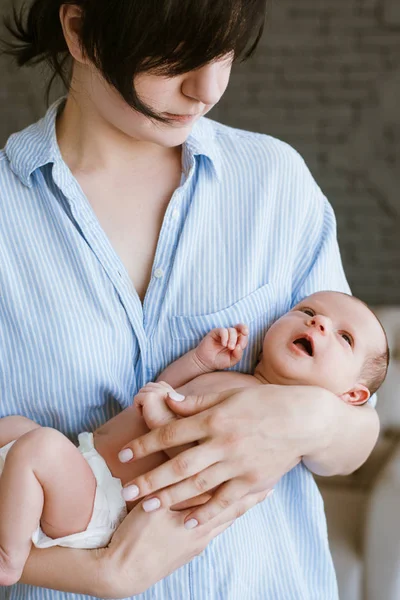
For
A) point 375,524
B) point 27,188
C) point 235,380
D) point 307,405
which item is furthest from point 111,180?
point 375,524

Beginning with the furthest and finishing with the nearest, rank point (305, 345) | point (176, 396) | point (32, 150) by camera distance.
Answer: point (305, 345), point (32, 150), point (176, 396)

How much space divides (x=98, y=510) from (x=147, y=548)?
88 millimetres

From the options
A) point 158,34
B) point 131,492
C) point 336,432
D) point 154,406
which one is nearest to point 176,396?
point 154,406

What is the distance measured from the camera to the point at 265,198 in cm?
126

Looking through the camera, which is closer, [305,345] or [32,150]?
[32,150]

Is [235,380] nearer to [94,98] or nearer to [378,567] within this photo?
[94,98]

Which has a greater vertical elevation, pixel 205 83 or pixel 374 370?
pixel 205 83

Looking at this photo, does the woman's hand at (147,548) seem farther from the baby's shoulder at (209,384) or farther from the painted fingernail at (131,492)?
the baby's shoulder at (209,384)

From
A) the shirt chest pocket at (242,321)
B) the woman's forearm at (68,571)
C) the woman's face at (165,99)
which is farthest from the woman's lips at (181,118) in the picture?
the woman's forearm at (68,571)

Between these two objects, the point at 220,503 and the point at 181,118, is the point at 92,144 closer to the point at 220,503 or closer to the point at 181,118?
the point at 181,118

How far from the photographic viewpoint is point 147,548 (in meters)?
1.05

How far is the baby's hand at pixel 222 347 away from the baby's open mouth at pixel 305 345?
0.13m

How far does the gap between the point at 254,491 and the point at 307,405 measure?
0.49ft

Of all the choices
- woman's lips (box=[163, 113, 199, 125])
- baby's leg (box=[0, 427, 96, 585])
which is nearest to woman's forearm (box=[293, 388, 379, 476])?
baby's leg (box=[0, 427, 96, 585])
